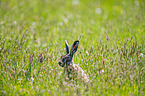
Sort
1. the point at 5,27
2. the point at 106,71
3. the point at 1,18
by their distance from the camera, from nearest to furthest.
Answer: the point at 106,71 < the point at 5,27 < the point at 1,18

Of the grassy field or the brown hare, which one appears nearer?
the grassy field

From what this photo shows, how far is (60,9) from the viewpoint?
26.2ft

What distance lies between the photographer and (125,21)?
20.6ft

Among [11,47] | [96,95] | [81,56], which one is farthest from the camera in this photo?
[11,47]

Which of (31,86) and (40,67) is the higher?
(40,67)

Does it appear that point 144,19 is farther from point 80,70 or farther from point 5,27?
point 5,27

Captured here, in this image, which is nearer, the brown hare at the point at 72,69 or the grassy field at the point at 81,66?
the grassy field at the point at 81,66

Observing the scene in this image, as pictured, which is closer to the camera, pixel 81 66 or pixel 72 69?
pixel 72 69

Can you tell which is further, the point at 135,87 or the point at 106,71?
the point at 106,71

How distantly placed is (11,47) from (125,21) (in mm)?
3929

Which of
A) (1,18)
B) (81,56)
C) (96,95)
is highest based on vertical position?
(1,18)

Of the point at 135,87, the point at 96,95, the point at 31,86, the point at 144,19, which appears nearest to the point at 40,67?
the point at 31,86

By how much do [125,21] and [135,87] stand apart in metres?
3.57

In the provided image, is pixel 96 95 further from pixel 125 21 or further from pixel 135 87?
pixel 125 21
